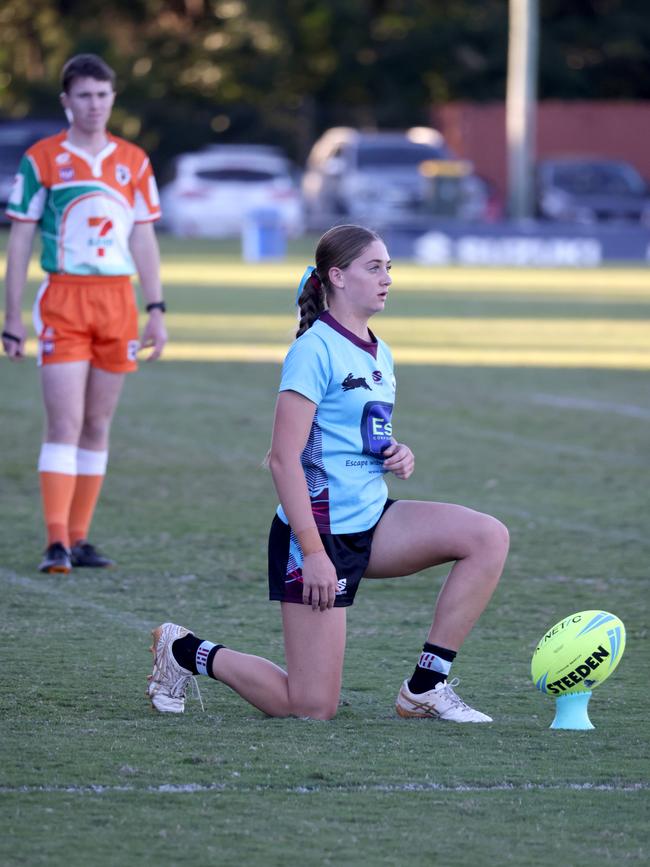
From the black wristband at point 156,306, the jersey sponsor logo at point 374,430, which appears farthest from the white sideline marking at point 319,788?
the black wristband at point 156,306

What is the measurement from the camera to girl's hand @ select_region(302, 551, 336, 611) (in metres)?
5.46

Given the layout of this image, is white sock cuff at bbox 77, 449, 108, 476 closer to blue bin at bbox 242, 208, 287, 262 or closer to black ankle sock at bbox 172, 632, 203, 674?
black ankle sock at bbox 172, 632, 203, 674

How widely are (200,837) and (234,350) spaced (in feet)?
43.9

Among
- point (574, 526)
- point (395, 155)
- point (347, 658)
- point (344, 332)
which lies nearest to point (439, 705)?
point (347, 658)

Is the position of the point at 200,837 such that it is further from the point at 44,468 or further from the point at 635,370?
the point at 635,370

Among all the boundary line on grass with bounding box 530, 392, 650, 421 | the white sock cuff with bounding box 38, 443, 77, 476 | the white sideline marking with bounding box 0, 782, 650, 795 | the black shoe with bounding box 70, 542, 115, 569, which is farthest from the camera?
the boundary line on grass with bounding box 530, 392, 650, 421

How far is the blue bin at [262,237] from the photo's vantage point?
3112 centimetres

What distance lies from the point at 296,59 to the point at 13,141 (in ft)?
40.2

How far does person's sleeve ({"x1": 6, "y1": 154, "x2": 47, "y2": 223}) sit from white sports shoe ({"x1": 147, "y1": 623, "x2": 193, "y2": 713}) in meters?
2.91

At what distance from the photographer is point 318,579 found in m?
5.45

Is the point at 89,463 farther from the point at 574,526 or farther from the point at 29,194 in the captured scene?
the point at 574,526

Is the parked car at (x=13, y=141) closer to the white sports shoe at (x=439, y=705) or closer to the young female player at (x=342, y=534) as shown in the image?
the young female player at (x=342, y=534)

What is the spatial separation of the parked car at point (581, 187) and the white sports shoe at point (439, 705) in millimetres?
34555

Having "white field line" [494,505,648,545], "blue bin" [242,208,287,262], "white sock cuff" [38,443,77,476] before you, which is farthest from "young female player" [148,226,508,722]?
"blue bin" [242,208,287,262]
